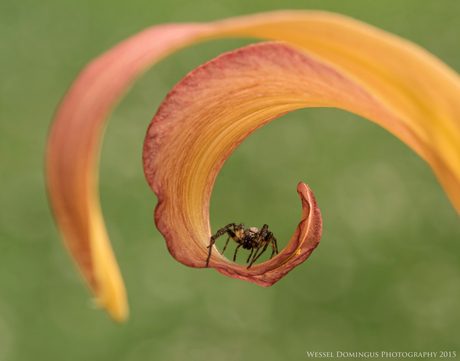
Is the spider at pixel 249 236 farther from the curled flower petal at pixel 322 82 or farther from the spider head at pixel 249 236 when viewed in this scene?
the curled flower petal at pixel 322 82

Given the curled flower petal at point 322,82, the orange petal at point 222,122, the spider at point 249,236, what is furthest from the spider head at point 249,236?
the curled flower petal at point 322,82

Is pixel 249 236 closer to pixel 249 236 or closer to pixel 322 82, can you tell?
pixel 249 236

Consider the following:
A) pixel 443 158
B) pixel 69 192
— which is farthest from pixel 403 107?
pixel 69 192

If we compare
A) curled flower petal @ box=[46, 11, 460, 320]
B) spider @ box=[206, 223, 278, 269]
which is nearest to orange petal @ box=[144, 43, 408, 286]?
curled flower petal @ box=[46, 11, 460, 320]

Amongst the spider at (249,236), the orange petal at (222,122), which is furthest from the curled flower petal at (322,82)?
the spider at (249,236)

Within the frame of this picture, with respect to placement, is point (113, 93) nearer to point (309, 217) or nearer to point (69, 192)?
point (69, 192)

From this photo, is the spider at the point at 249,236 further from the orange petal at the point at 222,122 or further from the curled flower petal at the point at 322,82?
the curled flower petal at the point at 322,82

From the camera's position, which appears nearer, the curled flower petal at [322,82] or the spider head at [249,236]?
the curled flower petal at [322,82]

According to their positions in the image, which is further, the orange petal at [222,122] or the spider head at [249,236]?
the spider head at [249,236]

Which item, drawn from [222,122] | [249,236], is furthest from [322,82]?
[249,236]
